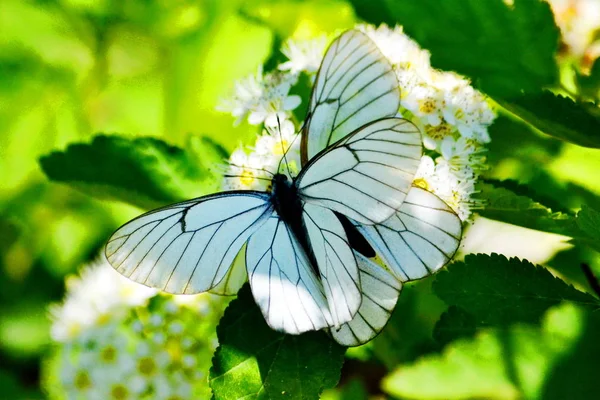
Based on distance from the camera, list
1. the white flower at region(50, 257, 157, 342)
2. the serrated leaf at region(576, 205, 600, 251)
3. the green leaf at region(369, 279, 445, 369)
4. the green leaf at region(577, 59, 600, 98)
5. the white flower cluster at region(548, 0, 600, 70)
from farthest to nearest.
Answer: the white flower cluster at region(548, 0, 600, 70)
the white flower at region(50, 257, 157, 342)
the green leaf at region(369, 279, 445, 369)
the green leaf at region(577, 59, 600, 98)
the serrated leaf at region(576, 205, 600, 251)

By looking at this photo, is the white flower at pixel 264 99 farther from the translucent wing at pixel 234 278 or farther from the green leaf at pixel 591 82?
the green leaf at pixel 591 82

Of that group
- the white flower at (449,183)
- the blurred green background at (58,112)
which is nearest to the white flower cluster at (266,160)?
the white flower at (449,183)

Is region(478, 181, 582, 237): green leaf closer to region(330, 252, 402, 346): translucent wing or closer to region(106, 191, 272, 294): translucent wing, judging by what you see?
region(330, 252, 402, 346): translucent wing

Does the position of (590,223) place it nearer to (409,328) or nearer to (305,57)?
(305,57)

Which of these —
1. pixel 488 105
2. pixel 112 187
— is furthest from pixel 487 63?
pixel 112 187

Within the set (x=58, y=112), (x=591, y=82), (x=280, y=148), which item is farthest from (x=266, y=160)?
(x=58, y=112)

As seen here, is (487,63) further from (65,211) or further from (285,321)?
(65,211)

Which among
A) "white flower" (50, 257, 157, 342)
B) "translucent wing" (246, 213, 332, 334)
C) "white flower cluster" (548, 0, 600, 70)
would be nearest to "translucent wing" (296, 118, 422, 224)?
"translucent wing" (246, 213, 332, 334)
